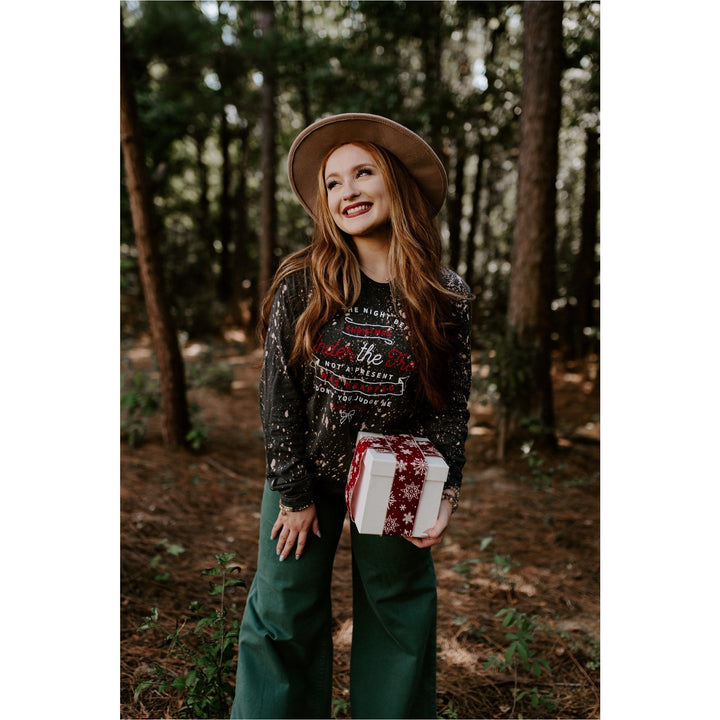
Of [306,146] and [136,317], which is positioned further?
[136,317]

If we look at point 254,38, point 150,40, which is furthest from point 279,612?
point 150,40

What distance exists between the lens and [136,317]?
31.7 feet

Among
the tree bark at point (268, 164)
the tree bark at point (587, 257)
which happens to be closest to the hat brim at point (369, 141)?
the tree bark at point (268, 164)

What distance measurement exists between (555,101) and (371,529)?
4.20m

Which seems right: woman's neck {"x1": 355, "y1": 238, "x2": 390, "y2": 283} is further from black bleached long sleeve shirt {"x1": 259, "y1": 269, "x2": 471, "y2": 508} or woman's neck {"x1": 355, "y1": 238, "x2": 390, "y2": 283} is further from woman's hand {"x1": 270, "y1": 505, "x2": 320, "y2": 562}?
woman's hand {"x1": 270, "y1": 505, "x2": 320, "y2": 562}

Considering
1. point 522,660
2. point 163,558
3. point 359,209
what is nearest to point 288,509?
point 359,209

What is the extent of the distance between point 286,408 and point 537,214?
3683 millimetres

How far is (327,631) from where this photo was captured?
1735 mm

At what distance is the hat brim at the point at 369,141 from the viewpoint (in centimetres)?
162

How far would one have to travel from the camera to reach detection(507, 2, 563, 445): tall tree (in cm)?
446

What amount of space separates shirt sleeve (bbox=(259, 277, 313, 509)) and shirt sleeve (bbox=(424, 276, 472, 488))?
41 centimetres

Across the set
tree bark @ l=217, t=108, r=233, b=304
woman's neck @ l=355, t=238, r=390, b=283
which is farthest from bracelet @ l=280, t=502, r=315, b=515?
tree bark @ l=217, t=108, r=233, b=304

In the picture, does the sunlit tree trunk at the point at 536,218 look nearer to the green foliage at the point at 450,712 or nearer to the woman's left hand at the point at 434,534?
the green foliage at the point at 450,712

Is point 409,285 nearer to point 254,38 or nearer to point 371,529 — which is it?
point 371,529
